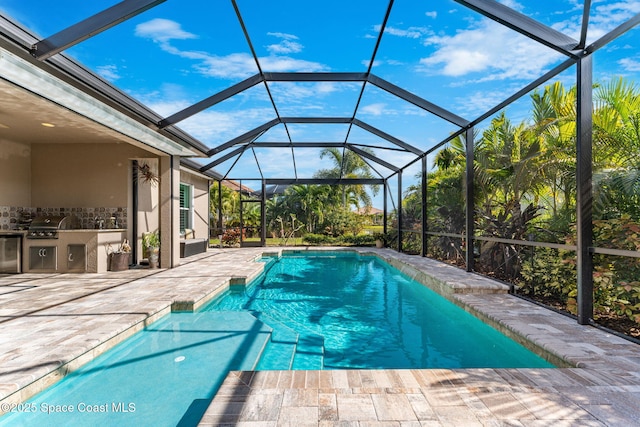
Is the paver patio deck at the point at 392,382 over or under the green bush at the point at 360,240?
under

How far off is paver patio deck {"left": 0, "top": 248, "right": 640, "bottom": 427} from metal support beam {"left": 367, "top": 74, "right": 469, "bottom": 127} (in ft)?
13.9

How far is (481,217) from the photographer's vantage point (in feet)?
27.0

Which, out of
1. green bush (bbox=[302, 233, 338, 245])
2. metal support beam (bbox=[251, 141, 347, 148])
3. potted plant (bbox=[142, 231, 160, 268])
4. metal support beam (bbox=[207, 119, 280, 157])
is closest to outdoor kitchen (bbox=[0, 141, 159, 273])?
potted plant (bbox=[142, 231, 160, 268])

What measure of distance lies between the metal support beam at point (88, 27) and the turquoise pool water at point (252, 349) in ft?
10.6

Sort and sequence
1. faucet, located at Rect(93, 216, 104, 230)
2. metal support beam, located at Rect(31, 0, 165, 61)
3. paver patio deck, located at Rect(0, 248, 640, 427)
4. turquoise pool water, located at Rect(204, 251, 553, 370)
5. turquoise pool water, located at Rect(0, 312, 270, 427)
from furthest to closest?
faucet, located at Rect(93, 216, 104, 230)
metal support beam, located at Rect(31, 0, 165, 61)
turquoise pool water, located at Rect(204, 251, 553, 370)
turquoise pool water, located at Rect(0, 312, 270, 427)
paver patio deck, located at Rect(0, 248, 640, 427)

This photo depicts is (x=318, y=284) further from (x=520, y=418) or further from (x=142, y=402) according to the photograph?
(x=520, y=418)

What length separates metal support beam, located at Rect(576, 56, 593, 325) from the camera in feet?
13.0

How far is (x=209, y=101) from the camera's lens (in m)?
7.09

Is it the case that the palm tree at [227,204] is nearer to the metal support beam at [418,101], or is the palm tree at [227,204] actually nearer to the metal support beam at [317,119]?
the metal support beam at [317,119]

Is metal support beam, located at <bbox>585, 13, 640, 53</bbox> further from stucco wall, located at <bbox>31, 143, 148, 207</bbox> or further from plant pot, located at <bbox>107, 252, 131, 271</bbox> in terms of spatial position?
plant pot, located at <bbox>107, 252, 131, 271</bbox>

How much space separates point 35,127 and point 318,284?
6.26 meters

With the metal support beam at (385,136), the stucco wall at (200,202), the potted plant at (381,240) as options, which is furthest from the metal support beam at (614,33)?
the potted plant at (381,240)

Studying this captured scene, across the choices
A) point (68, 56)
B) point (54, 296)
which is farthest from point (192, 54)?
point (54, 296)

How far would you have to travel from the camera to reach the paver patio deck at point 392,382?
219 cm
